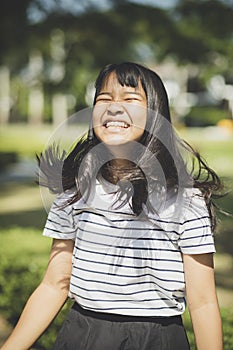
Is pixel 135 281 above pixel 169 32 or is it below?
below

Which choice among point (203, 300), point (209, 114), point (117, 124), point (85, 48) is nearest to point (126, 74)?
point (117, 124)

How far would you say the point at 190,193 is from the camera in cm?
186

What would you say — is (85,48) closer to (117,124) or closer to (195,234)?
(117,124)

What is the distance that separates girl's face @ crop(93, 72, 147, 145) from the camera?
6.14 ft

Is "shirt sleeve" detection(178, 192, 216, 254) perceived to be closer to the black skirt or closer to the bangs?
the black skirt

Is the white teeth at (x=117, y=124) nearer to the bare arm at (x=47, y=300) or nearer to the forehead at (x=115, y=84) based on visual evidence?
the forehead at (x=115, y=84)

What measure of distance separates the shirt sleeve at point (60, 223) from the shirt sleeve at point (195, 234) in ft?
1.16

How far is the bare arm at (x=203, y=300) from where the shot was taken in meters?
1.80

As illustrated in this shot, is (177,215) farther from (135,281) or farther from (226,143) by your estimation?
(226,143)

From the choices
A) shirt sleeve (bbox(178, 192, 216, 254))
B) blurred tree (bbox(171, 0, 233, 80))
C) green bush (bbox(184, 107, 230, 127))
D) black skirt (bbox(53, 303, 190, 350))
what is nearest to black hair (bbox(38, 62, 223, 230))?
shirt sleeve (bbox(178, 192, 216, 254))

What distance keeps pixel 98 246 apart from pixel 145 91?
1.50 feet

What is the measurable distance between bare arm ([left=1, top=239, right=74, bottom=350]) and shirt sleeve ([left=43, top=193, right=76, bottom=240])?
3 cm

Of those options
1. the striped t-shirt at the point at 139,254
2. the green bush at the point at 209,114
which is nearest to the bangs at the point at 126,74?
the striped t-shirt at the point at 139,254

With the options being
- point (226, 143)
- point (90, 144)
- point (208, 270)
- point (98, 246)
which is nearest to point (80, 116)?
point (90, 144)
